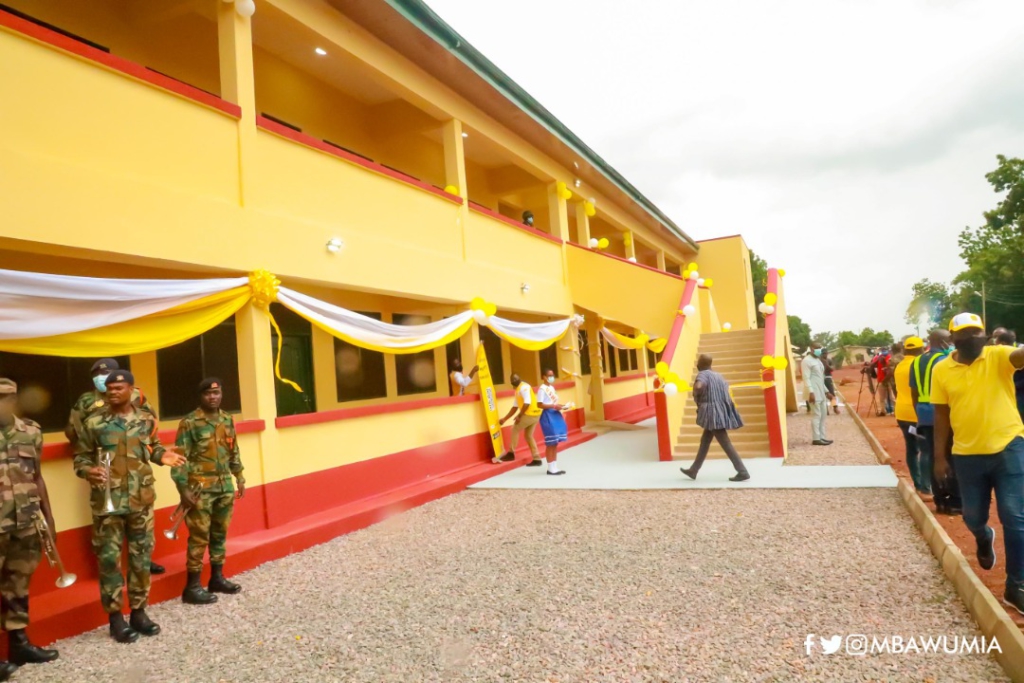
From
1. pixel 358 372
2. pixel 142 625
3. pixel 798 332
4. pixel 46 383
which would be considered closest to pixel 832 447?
pixel 358 372

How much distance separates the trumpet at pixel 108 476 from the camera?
14.4ft

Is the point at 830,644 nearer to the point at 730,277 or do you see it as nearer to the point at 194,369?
the point at 194,369

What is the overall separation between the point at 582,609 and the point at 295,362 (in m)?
7.02

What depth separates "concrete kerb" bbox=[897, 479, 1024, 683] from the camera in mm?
3246

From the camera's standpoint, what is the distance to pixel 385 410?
28.2ft

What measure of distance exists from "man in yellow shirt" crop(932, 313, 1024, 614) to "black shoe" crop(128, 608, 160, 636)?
5475mm

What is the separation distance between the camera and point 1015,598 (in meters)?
3.89

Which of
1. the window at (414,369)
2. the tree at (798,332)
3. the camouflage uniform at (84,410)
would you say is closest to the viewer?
the camouflage uniform at (84,410)

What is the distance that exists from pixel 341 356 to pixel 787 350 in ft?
31.7

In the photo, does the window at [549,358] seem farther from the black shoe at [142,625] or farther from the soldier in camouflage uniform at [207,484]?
the black shoe at [142,625]

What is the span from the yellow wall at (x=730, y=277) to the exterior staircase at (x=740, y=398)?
12.0 meters

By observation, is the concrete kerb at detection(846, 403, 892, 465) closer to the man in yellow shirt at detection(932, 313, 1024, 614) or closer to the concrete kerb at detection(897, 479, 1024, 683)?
the concrete kerb at detection(897, 479, 1024, 683)

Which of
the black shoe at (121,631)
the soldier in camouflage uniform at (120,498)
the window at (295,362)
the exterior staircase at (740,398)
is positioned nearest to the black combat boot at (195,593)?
the soldier in camouflage uniform at (120,498)

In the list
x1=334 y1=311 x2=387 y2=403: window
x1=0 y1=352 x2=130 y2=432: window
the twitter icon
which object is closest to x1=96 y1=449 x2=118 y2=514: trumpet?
x1=0 y1=352 x2=130 y2=432: window
